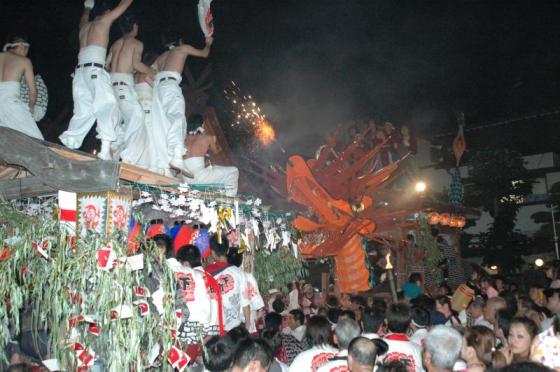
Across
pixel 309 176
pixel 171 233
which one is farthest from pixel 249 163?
pixel 171 233

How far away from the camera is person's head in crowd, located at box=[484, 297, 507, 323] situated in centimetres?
565

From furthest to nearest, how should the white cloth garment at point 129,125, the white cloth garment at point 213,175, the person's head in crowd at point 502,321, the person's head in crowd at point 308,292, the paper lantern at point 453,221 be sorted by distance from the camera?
the paper lantern at point 453,221 → the person's head in crowd at point 308,292 → the white cloth garment at point 213,175 → the white cloth garment at point 129,125 → the person's head in crowd at point 502,321

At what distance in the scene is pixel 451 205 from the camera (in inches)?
525

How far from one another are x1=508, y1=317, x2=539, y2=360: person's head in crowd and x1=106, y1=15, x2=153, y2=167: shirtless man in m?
4.73

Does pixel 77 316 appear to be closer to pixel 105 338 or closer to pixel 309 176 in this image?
pixel 105 338

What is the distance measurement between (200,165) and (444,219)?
7244 millimetres

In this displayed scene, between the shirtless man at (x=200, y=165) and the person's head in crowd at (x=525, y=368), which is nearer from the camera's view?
the person's head in crowd at (x=525, y=368)

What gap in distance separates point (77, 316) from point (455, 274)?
11349mm

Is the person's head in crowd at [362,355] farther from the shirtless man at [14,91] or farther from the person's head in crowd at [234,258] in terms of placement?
the shirtless man at [14,91]

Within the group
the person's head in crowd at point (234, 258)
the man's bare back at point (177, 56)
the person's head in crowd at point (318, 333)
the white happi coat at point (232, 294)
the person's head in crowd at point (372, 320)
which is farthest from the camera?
the man's bare back at point (177, 56)

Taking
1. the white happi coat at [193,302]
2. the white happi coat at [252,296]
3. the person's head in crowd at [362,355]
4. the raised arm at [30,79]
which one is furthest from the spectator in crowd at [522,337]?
the raised arm at [30,79]

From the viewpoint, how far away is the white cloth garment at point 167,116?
23.0ft

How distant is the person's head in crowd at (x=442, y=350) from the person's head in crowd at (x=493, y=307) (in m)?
2.09

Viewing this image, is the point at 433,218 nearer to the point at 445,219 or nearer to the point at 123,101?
the point at 445,219
